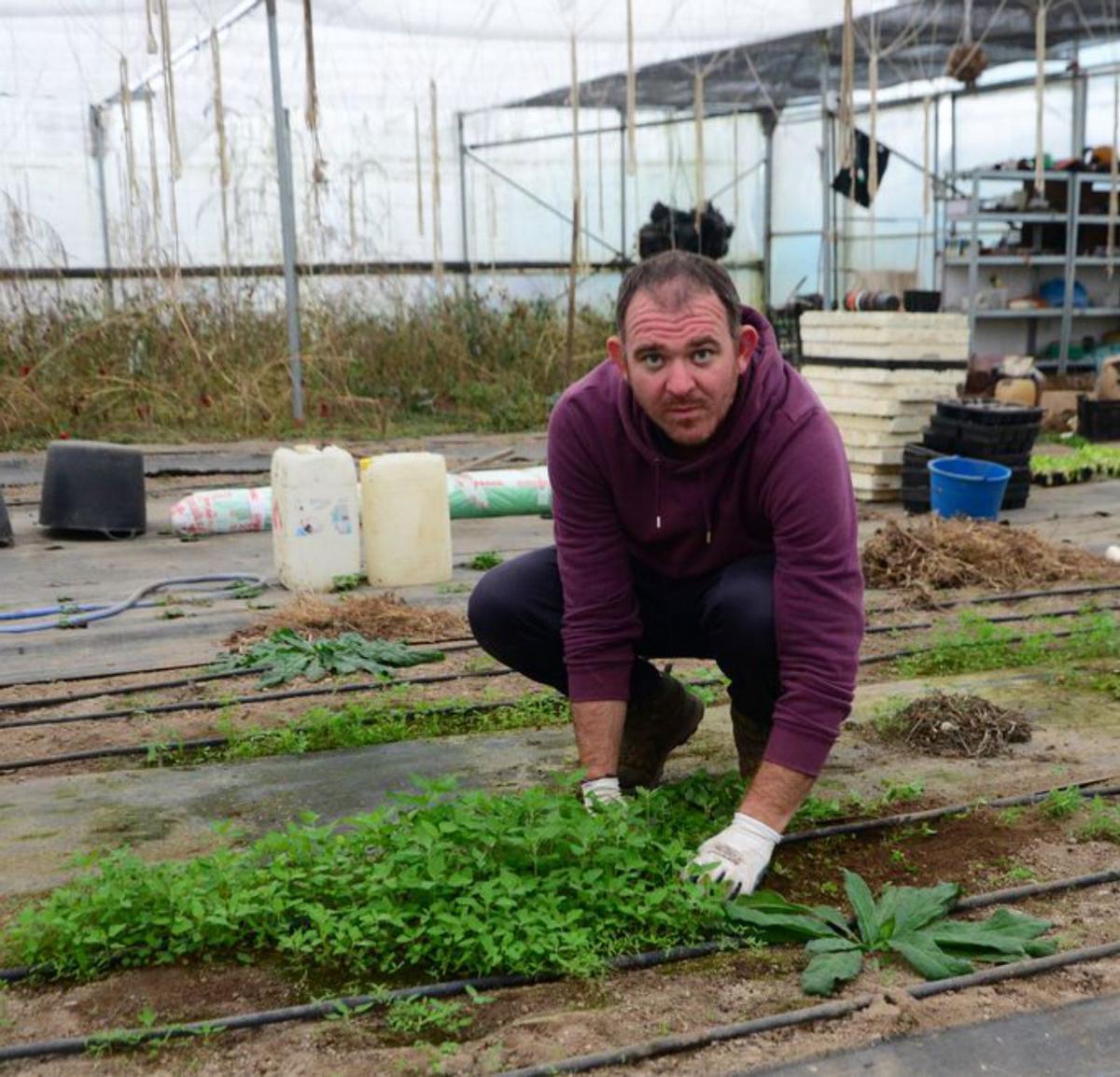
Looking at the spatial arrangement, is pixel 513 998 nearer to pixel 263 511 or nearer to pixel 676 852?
pixel 676 852

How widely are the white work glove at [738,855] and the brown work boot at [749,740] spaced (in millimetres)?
439

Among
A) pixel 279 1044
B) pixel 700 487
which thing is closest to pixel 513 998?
pixel 279 1044

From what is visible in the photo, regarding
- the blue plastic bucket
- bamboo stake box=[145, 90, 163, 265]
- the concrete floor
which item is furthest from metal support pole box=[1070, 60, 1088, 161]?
bamboo stake box=[145, 90, 163, 265]

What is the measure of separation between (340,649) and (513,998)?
2243 mm

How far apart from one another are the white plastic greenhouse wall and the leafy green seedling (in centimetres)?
558

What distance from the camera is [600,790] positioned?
2527 mm

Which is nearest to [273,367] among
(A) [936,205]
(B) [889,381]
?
(B) [889,381]

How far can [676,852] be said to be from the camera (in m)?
2.26

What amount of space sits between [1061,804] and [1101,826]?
0.11m

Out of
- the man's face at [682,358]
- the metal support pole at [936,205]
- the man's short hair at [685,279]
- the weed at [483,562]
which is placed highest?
the metal support pole at [936,205]

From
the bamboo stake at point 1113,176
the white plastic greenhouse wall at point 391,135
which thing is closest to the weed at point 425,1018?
the white plastic greenhouse wall at point 391,135

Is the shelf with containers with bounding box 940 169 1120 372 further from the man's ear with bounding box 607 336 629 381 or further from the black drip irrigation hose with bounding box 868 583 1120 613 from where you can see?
the man's ear with bounding box 607 336 629 381

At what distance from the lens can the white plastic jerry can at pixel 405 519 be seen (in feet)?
16.8

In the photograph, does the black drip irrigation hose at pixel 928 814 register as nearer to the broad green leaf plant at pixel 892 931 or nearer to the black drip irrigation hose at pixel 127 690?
the broad green leaf plant at pixel 892 931
